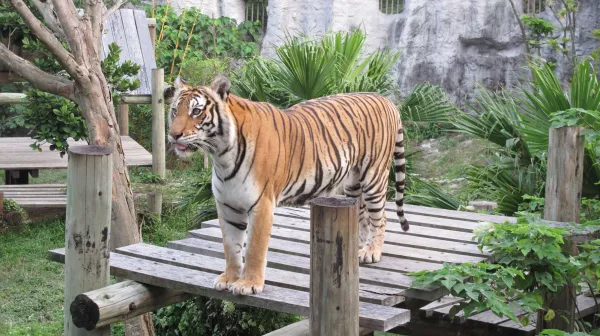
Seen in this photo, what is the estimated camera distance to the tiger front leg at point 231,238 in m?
4.32

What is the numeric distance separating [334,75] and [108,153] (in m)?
4.11

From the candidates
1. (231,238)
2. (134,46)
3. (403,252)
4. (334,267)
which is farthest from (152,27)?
(334,267)

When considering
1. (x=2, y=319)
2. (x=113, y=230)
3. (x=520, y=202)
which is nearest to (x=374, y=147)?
(x=113, y=230)

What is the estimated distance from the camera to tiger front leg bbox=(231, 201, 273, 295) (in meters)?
4.16

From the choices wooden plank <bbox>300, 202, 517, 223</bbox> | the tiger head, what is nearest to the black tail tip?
wooden plank <bbox>300, 202, 517, 223</bbox>

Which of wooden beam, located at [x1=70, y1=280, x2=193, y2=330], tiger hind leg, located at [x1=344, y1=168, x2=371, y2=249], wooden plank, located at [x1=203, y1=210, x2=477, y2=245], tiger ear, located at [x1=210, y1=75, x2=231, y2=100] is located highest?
tiger ear, located at [x1=210, y1=75, x2=231, y2=100]

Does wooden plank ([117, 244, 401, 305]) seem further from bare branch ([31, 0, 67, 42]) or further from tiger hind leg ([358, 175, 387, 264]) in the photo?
bare branch ([31, 0, 67, 42])

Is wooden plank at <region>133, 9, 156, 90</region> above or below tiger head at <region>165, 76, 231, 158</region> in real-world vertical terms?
above

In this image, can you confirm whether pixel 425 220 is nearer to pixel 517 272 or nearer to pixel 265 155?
pixel 517 272

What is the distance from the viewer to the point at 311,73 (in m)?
7.85

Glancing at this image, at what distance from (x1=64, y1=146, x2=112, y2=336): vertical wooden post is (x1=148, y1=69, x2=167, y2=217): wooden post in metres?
4.53

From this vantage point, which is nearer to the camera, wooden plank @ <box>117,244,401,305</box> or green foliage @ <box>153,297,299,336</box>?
wooden plank @ <box>117,244,401,305</box>

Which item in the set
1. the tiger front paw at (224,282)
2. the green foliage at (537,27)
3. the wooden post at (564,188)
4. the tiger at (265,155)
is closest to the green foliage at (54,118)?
the tiger at (265,155)

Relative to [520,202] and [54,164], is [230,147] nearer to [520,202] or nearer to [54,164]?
[520,202]
